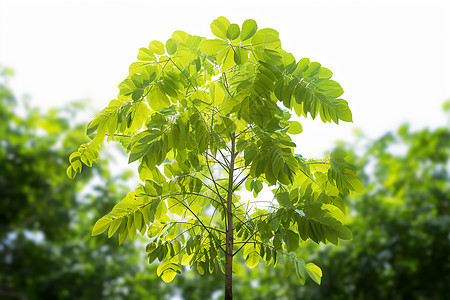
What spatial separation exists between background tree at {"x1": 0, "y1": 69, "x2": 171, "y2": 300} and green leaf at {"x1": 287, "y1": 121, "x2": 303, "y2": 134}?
245 cm

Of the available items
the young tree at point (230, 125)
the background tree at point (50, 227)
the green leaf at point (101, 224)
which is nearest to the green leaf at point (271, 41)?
the young tree at point (230, 125)

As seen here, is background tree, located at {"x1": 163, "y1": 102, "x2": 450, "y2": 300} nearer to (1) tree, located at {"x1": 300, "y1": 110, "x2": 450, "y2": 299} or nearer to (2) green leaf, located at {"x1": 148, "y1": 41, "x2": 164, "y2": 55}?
(1) tree, located at {"x1": 300, "y1": 110, "x2": 450, "y2": 299}

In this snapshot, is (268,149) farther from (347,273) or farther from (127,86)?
(347,273)

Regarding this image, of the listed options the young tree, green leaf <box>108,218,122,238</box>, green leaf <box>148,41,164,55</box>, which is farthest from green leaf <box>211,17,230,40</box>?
green leaf <box>108,218,122,238</box>

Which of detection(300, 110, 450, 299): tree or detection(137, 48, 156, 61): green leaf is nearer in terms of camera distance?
detection(137, 48, 156, 61): green leaf

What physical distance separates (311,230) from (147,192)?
398 mm

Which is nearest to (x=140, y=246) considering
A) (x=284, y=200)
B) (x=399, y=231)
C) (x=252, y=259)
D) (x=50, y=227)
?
(x=50, y=227)

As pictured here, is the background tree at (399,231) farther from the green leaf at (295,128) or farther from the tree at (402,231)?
the green leaf at (295,128)

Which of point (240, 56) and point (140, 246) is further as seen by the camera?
point (140, 246)

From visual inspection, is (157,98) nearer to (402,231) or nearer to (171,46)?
(171,46)

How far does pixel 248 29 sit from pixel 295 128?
30cm

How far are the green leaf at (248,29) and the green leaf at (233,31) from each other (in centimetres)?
1

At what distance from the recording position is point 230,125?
0.86 meters

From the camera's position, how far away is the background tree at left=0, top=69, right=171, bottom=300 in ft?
10.6
